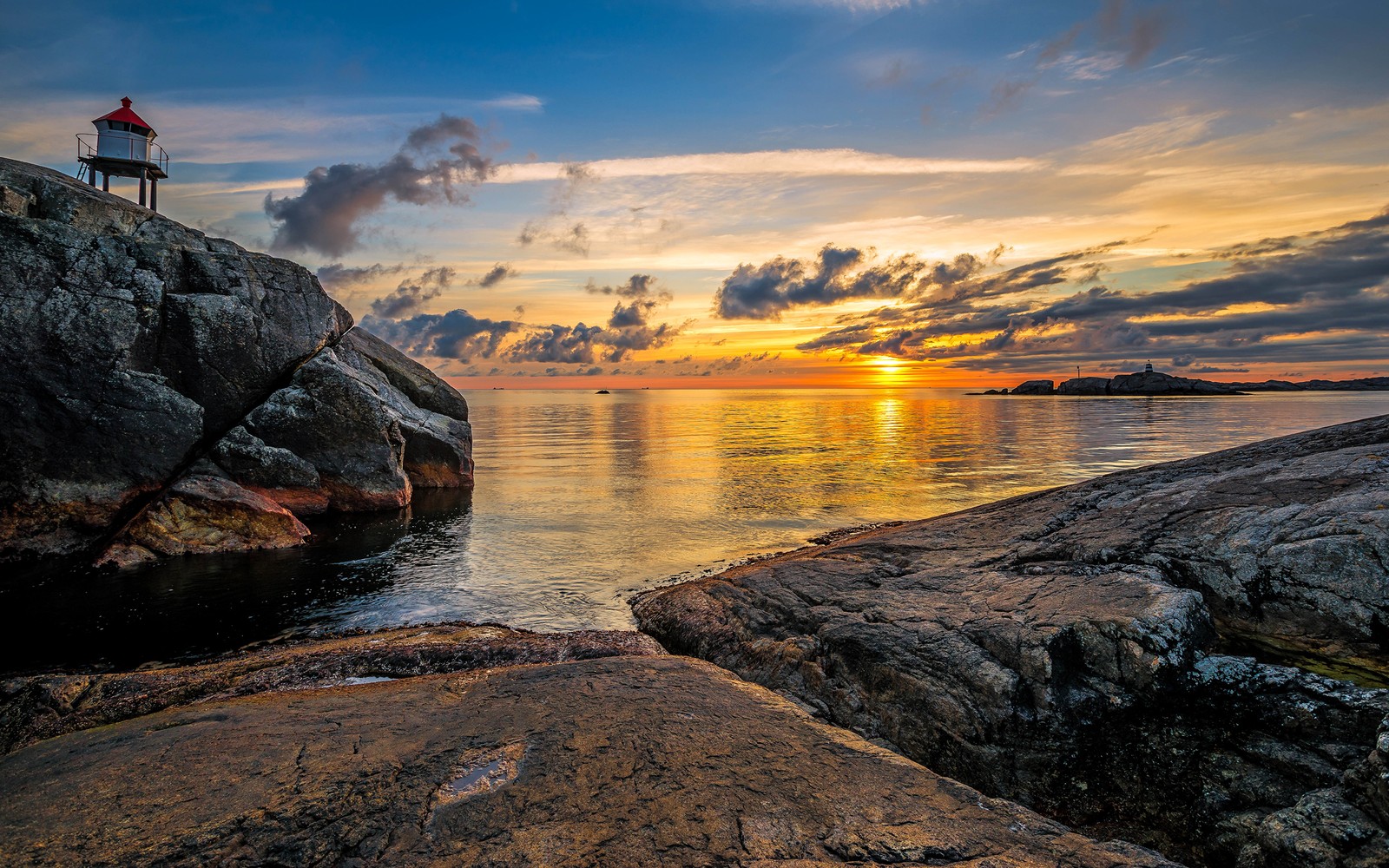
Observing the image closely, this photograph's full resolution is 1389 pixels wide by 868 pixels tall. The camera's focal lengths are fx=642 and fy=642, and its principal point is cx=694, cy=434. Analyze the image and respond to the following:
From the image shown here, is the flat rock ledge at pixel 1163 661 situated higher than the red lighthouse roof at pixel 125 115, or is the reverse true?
the red lighthouse roof at pixel 125 115

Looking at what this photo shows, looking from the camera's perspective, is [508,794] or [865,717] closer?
[508,794]

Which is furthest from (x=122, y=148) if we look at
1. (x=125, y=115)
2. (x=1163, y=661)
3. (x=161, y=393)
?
(x=1163, y=661)

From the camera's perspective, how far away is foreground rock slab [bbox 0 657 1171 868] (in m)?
4.27

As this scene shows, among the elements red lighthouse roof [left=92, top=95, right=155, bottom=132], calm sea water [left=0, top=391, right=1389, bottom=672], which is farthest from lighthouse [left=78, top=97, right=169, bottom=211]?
calm sea water [left=0, top=391, right=1389, bottom=672]

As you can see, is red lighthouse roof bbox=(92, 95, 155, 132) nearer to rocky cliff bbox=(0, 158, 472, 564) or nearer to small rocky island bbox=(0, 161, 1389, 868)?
rocky cliff bbox=(0, 158, 472, 564)

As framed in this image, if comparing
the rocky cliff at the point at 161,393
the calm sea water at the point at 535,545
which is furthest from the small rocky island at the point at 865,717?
the rocky cliff at the point at 161,393

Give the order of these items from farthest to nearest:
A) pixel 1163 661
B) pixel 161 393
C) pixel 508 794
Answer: pixel 161 393 < pixel 1163 661 < pixel 508 794

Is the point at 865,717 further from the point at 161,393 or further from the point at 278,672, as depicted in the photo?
the point at 161,393

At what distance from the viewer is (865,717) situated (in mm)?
7137

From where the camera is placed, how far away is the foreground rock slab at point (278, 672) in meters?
7.43

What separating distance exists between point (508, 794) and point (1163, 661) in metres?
6.00

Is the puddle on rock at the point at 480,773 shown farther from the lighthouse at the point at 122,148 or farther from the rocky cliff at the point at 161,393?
the lighthouse at the point at 122,148

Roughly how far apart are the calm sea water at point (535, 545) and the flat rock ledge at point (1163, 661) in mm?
6235

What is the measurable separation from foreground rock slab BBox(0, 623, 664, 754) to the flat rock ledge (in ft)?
7.65
